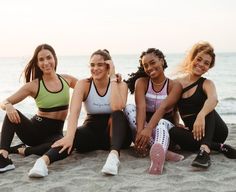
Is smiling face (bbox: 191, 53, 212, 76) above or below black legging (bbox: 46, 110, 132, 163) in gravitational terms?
above

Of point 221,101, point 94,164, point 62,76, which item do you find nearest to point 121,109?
point 94,164

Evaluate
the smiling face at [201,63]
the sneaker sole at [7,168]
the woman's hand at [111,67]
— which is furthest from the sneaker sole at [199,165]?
the sneaker sole at [7,168]

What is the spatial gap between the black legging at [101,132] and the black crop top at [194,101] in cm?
73

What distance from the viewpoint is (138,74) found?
4750 mm

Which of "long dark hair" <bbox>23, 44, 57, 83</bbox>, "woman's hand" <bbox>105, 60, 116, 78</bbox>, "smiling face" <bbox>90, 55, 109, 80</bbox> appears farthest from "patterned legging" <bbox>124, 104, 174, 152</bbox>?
"long dark hair" <bbox>23, 44, 57, 83</bbox>

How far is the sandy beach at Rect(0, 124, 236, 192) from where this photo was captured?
345cm

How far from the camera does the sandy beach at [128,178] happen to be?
136 inches

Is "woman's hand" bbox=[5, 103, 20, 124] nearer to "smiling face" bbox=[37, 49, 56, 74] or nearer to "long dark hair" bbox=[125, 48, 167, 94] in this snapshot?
"smiling face" bbox=[37, 49, 56, 74]

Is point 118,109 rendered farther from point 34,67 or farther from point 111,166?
point 34,67

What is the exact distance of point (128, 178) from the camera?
371cm

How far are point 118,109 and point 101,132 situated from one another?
0.43 meters

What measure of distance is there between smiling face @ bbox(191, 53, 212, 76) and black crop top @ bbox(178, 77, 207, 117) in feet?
0.43

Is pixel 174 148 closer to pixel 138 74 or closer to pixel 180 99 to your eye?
pixel 180 99

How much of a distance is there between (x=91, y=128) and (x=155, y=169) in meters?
1.04
